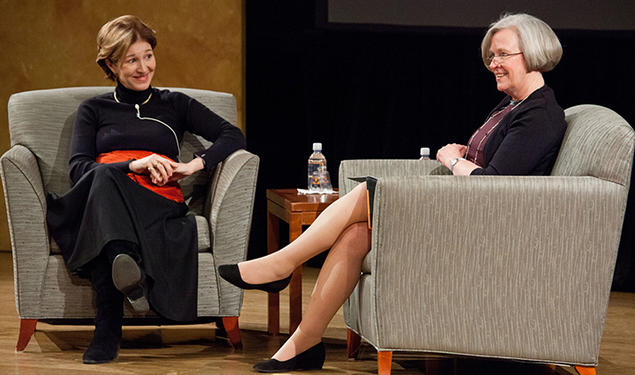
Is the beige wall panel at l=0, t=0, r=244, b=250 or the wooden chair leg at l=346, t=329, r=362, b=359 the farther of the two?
the beige wall panel at l=0, t=0, r=244, b=250

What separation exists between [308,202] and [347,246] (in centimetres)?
37

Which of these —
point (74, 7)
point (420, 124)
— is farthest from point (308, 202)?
point (74, 7)

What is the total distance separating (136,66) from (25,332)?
1004 mm

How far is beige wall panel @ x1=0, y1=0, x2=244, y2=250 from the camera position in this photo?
15.4ft

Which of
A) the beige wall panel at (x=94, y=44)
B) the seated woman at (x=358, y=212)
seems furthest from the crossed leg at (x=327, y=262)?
the beige wall panel at (x=94, y=44)

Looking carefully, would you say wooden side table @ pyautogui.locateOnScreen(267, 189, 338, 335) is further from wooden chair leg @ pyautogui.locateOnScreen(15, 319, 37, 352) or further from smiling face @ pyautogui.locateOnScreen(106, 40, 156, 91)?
wooden chair leg @ pyautogui.locateOnScreen(15, 319, 37, 352)

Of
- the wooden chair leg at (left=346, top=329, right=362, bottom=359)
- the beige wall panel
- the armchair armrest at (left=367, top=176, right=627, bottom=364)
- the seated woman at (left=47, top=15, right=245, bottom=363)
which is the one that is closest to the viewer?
the armchair armrest at (left=367, top=176, right=627, bottom=364)

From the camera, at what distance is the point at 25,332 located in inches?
101

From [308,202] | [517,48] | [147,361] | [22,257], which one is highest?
[517,48]

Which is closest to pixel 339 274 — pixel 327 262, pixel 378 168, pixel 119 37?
pixel 327 262

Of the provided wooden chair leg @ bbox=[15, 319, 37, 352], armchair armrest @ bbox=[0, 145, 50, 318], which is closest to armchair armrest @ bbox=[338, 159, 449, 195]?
armchair armrest @ bbox=[0, 145, 50, 318]

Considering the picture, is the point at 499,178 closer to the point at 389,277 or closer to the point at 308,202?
the point at 389,277

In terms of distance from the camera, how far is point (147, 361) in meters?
2.49

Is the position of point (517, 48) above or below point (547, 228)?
above
